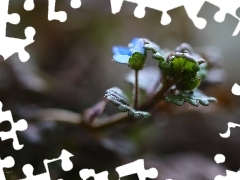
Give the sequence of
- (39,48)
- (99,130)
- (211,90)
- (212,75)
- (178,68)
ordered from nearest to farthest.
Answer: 1. (178,68)
2. (99,130)
3. (212,75)
4. (211,90)
5. (39,48)

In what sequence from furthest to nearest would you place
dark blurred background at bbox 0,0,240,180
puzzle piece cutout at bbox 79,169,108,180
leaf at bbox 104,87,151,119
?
1. dark blurred background at bbox 0,0,240,180
2. puzzle piece cutout at bbox 79,169,108,180
3. leaf at bbox 104,87,151,119

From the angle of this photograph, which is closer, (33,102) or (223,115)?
(33,102)

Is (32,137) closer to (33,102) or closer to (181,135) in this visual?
(33,102)

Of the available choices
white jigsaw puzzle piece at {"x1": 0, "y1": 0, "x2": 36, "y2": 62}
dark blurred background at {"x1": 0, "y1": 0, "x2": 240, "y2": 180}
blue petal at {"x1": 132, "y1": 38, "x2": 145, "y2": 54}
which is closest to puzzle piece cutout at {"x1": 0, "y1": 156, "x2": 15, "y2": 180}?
dark blurred background at {"x1": 0, "y1": 0, "x2": 240, "y2": 180}

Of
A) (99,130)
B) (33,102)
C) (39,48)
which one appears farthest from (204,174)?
(39,48)

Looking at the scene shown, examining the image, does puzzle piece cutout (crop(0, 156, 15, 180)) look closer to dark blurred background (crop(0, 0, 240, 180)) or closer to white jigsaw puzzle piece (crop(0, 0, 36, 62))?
dark blurred background (crop(0, 0, 240, 180))

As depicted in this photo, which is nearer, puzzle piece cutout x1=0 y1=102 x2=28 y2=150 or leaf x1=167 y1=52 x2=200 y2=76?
leaf x1=167 y1=52 x2=200 y2=76
